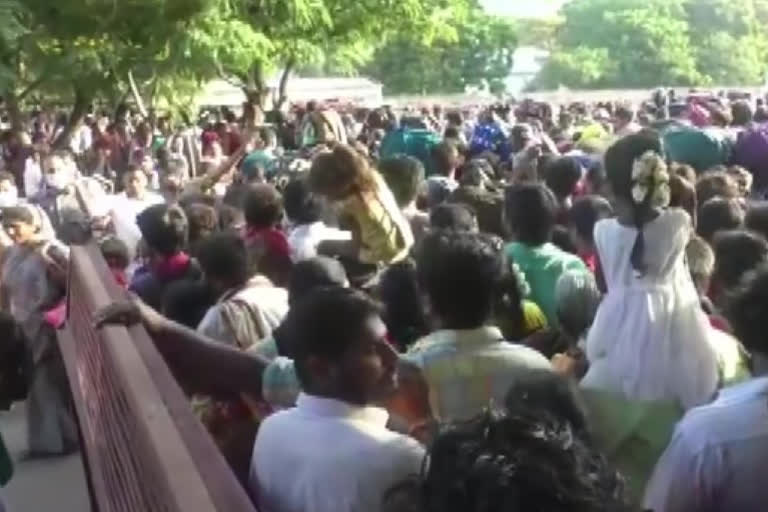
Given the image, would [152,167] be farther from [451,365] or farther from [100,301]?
[451,365]

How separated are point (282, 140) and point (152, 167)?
2328mm

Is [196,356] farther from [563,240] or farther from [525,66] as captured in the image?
[525,66]

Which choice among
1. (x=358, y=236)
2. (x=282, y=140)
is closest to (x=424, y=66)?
(x=282, y=140)

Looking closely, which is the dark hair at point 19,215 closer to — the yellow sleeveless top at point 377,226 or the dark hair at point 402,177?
the dark hair at point 402,177

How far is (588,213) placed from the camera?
657 cm

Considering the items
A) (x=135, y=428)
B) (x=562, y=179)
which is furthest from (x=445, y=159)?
(x=135, y=428)

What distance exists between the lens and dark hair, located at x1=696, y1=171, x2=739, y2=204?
700 centimetres

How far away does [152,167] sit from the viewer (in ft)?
61.0

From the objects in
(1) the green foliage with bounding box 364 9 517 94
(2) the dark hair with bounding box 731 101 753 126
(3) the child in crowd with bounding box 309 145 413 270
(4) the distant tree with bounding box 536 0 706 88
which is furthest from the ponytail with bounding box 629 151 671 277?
(4) the distant tree with bounding box 536 0 706 88

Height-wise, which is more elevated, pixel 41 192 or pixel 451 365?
pixel 451 365

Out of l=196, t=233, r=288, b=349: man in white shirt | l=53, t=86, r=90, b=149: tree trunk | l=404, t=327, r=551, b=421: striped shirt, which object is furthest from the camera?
l=53, t=86, r=90, b=149: tree trunk

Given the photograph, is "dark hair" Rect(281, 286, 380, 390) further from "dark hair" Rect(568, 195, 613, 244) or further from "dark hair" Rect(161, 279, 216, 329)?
"dark hair" Rect(568, 195, 613, 244)

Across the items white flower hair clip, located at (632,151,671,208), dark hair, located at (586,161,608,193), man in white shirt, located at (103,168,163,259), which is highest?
white flower hair clip, located at (632,151,671,208)

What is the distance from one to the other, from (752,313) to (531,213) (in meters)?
2.63
